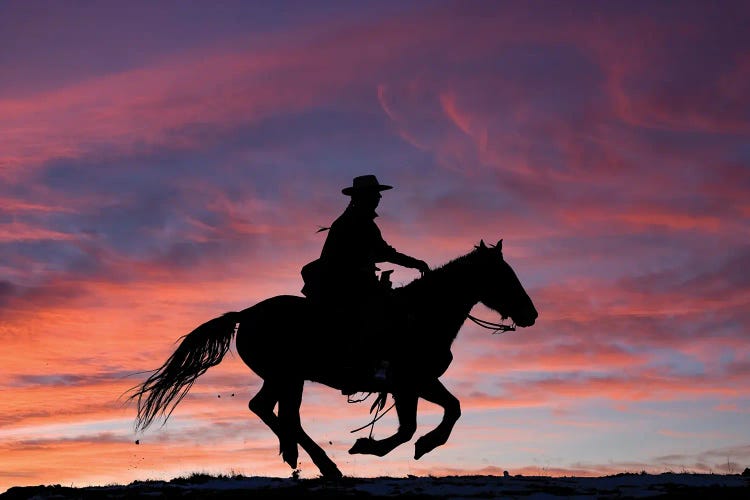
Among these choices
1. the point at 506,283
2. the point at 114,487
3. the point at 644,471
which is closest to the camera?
the point at 114,487

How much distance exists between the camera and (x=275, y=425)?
1534 cm

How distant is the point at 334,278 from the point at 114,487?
4.59 meters

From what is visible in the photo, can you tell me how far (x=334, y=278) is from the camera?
15570 mm

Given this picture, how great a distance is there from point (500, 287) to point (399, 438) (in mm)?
2951

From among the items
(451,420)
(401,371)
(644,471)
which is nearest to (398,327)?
(401,371)

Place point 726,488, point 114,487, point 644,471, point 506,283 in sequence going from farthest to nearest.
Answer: point 506,283 < point 644,471 < point 114,487 < point 726,488

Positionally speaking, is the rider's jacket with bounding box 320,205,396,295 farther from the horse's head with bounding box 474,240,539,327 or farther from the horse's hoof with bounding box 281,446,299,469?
the horse's hoof with bounding box 281,446,299,469

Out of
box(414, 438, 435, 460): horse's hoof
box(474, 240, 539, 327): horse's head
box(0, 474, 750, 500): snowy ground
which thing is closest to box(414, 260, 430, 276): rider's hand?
box(474, 240, 539, 327): horse's head

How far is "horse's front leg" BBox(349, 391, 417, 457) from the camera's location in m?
15.0

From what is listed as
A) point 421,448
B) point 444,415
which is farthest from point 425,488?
point 444,415

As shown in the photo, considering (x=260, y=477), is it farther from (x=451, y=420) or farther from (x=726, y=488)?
(x=726, y=488)

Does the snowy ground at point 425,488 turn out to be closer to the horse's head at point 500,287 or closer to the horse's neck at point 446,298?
the horse's neck at point 446,298

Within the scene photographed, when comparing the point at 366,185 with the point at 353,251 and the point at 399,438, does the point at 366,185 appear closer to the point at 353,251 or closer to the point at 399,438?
the point at 353,251

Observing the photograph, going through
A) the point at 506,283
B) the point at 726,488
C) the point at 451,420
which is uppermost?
the point at 506,283
